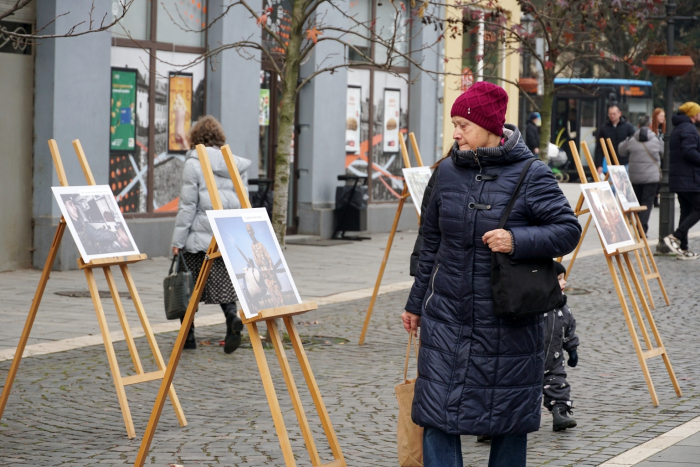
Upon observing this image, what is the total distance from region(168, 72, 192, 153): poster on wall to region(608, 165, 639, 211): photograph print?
241 inches

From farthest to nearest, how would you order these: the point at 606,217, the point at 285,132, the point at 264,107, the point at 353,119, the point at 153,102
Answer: the point at 353,119, the point at 264,107, the point at 153,102, the point at 285,132, the point at 606,217

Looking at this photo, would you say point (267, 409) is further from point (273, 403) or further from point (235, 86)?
point (235, 86)

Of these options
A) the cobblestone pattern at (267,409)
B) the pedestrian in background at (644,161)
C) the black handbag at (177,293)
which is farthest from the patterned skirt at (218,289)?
the pedestrian in background at (644,161)

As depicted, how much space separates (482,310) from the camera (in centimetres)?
417

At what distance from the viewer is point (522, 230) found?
418 cm

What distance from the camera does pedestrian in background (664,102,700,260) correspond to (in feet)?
49.4

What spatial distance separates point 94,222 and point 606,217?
11.5 feet

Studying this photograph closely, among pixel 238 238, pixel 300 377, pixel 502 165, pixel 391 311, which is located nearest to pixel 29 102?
pixel 391 311

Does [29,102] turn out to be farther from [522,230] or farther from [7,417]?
[522,230]

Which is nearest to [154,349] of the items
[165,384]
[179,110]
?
[165,384]

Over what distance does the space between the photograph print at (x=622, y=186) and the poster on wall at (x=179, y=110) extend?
20.1ft

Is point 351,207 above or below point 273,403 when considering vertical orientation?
above

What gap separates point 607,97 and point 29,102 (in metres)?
26.2

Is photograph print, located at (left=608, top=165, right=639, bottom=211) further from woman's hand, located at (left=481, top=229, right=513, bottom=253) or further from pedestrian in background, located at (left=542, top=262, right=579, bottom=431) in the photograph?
woman's hand, located at (left=481, top=229, right=513, bottom=253)
